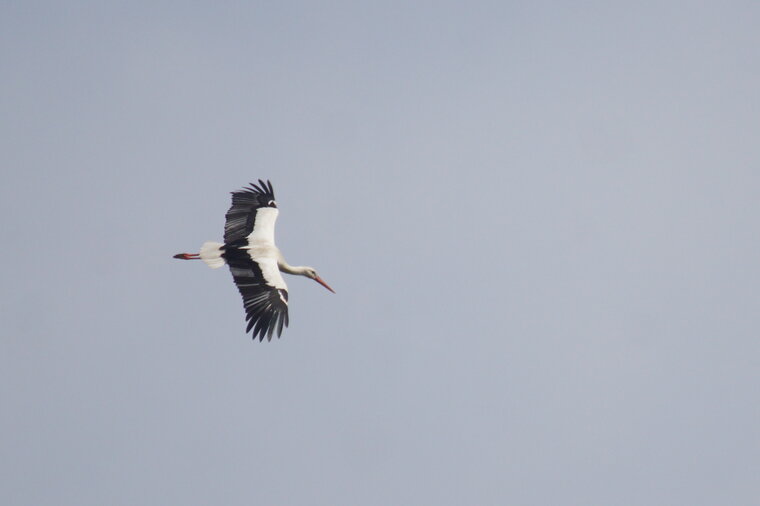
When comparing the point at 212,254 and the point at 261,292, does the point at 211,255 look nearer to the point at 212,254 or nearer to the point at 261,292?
the point at 212,254

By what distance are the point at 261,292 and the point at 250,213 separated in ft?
9.60

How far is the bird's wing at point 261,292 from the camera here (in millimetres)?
22938

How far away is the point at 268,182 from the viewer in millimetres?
26672

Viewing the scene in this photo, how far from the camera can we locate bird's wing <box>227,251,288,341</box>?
22.9 m

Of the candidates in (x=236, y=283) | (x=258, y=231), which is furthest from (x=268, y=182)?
(x=236, y=283)

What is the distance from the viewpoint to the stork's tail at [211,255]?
966 inches

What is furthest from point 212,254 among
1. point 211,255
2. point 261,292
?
point 261,292

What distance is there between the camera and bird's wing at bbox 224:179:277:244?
25.5 metres

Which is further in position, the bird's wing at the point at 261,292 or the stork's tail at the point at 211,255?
the stork's tail at the point at 211,255

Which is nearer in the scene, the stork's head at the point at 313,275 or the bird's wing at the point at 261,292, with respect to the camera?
the bird's wing at the point at 261,292

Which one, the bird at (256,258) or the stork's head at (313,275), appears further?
the stork's head at (313,275)

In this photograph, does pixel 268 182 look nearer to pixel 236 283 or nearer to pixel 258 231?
pixel 258 231

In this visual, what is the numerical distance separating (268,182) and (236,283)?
11.7 feet

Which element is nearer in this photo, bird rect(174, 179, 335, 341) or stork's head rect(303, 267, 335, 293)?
bird rect(174, 179, 335, 341)
